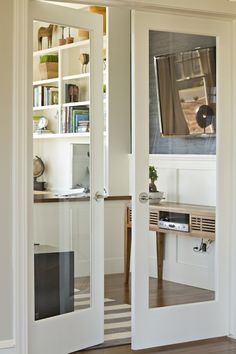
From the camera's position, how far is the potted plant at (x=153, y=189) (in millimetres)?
4160

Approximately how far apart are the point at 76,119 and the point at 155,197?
75cm

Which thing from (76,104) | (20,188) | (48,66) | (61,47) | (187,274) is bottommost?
(187,274)

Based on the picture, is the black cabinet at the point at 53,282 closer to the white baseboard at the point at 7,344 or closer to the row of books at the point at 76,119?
the white baseboard at the point at 7,344

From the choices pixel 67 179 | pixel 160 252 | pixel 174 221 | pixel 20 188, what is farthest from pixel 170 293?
pixel 20 188

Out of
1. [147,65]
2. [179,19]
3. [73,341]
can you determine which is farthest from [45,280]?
[179,19]

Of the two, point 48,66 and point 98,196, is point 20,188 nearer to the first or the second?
point 98,196

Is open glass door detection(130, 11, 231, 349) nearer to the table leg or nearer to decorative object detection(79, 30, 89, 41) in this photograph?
the table leg

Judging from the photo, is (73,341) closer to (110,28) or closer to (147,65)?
(147,65)

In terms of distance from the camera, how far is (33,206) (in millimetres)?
3797

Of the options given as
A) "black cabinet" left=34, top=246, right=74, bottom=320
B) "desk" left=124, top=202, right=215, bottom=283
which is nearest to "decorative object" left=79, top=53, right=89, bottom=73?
"desk" left=124, top=202, right=215, bottom=283

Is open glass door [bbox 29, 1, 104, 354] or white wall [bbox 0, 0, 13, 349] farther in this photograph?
open glass door [bbox 29, 1, 104, 354]

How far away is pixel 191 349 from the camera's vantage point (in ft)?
13.5

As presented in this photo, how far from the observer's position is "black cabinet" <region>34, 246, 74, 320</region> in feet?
12.7

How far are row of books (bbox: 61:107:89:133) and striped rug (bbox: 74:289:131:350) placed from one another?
1.08m
